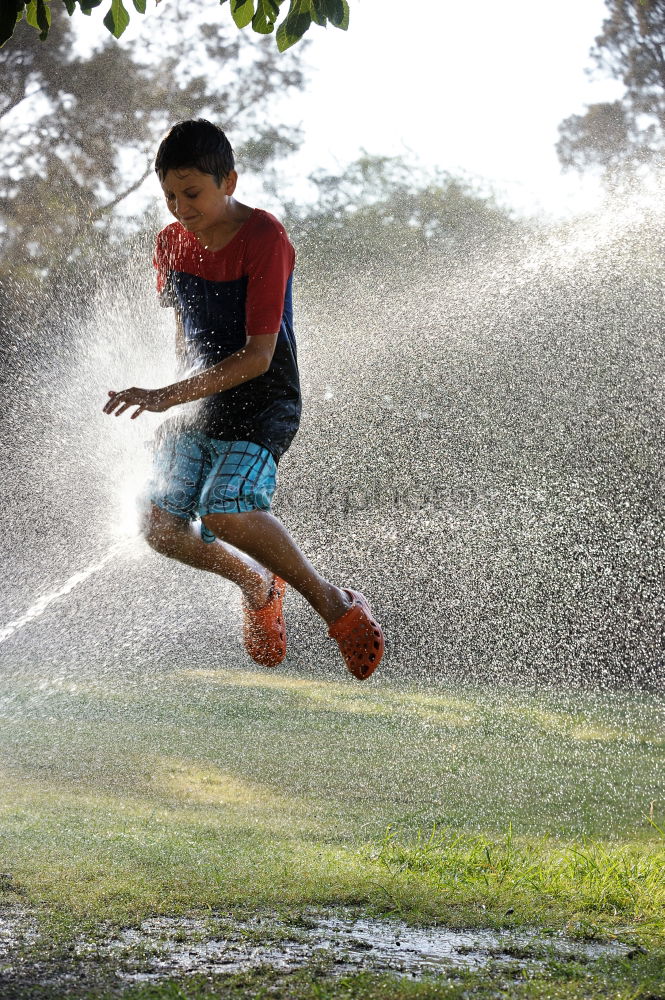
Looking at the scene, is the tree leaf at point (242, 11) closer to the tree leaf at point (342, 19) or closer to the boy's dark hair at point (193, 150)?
the tree leaf at point (342, 19)

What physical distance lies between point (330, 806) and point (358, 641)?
4.55 feet

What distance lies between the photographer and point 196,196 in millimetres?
2965

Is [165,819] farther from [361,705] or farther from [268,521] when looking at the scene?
[361,705]

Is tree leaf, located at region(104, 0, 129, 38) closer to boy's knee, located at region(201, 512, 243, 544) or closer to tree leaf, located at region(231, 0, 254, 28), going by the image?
tree leaf, located at region(231, 0, 254, 28)

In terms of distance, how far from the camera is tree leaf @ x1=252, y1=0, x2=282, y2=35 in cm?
342

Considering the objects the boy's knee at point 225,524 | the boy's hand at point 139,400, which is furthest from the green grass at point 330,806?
the boy's hand at point 139,400

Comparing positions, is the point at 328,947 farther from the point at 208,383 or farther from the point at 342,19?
the point at 342,19

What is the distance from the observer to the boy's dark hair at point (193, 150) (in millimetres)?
2912

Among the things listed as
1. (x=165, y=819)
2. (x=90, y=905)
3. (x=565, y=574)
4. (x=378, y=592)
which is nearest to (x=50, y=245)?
(x=378, y=592)

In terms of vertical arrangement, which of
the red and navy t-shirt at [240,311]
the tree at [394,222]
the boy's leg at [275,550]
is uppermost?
the tree at [394,222]

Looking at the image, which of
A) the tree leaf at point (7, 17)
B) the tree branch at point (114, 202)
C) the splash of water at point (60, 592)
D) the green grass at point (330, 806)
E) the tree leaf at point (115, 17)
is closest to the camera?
the tree leaf at point (7, 17)

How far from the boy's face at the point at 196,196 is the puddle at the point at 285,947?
73.2 inches

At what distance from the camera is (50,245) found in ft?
43.7

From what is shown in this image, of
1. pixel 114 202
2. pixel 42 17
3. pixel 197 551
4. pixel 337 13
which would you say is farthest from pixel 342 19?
pixel 114 202
